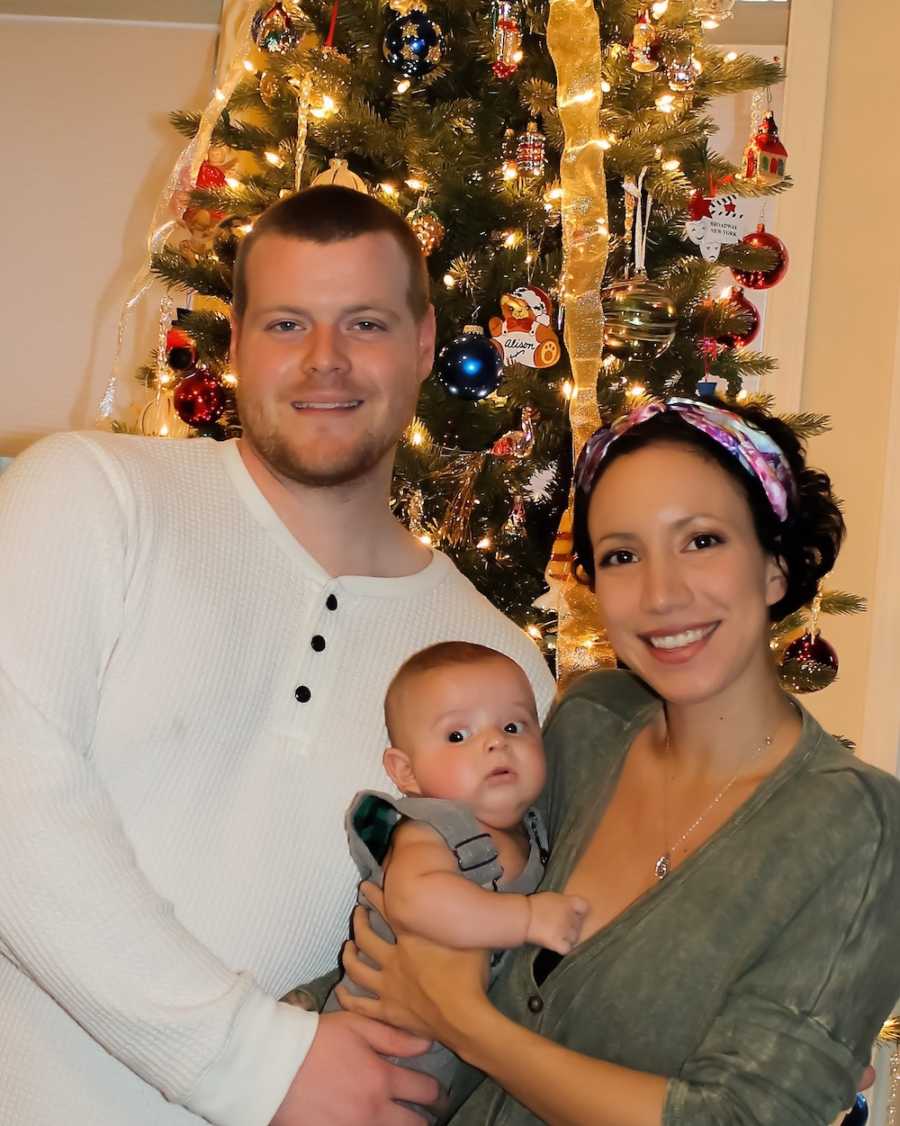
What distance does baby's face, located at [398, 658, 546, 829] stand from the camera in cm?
174

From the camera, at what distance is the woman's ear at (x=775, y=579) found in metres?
1.61

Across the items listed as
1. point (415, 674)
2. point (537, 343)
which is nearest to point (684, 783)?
point (415, 674)

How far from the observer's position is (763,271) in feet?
9.38

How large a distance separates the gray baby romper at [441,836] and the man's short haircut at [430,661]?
13 centimetres

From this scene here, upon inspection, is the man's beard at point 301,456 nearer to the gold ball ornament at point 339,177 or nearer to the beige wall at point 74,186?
the gold ball ornament at point 339,177

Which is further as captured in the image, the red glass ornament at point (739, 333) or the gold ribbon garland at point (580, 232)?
the red glass ornament at point (739, 333)

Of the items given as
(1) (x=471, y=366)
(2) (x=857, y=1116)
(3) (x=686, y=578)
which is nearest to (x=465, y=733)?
(3) (x=686, y=578)

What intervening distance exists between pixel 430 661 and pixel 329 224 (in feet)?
2.27

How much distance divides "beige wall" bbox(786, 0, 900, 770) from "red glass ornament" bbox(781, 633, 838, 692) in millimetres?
1152

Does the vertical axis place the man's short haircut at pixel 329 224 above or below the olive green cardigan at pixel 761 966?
above

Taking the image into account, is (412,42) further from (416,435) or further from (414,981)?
(414,981)

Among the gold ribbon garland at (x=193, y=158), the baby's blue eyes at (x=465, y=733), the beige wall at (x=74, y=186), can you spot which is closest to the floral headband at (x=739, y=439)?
the baby's blue eyes at (x=465, y=733)

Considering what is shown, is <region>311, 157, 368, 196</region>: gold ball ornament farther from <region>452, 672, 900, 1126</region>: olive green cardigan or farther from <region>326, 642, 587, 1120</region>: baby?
<region>452, 672, 900, 1126</region>: olive green cardigan

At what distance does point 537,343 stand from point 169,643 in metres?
1.18
